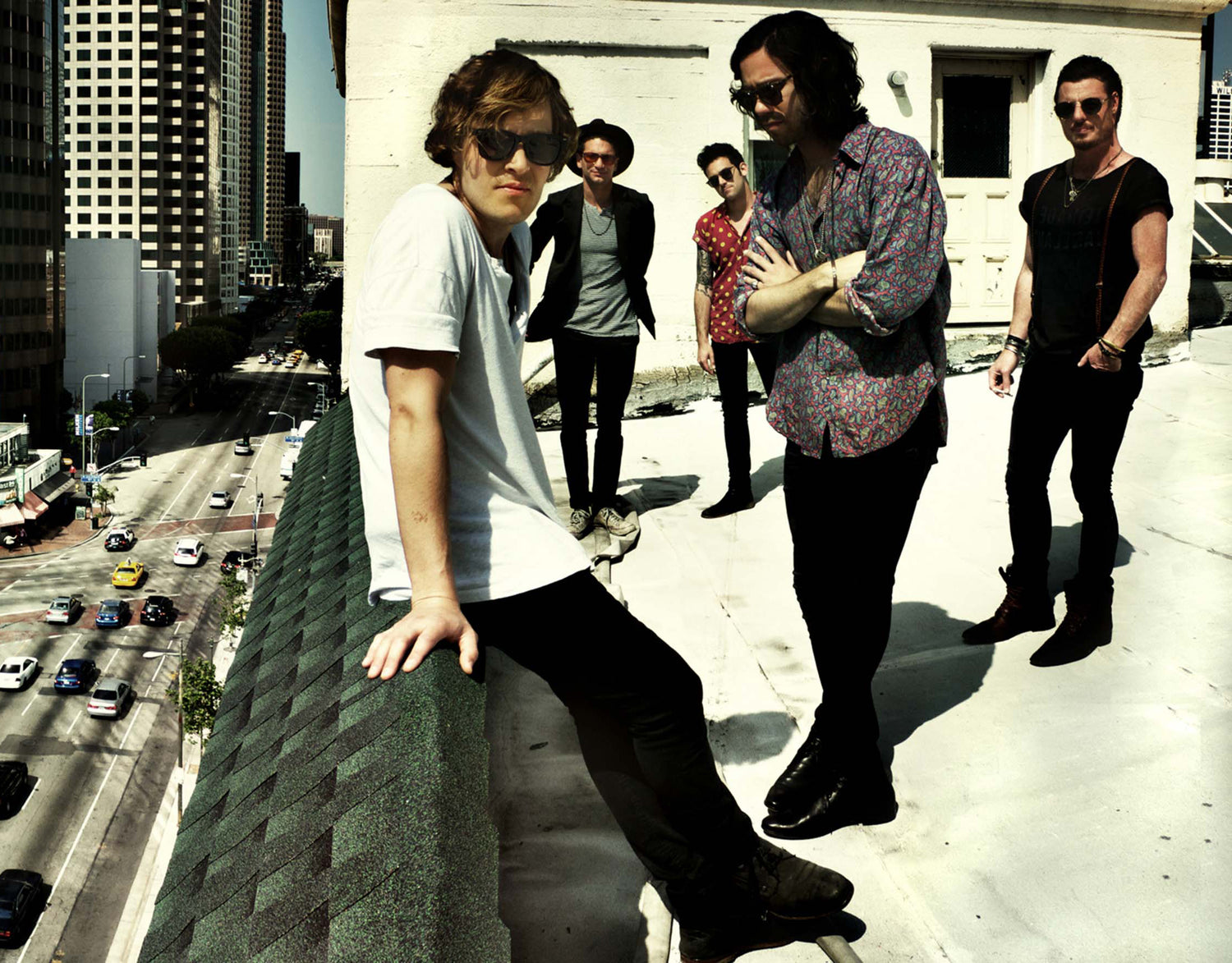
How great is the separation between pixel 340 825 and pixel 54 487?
75486 millimetres

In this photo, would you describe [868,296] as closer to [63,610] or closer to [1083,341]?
[1083,341]

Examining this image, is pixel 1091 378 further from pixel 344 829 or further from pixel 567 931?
pixel 344 829

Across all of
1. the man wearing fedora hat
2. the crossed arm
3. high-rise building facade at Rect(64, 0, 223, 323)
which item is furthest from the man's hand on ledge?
high-rise building facade at Rect(64, 0, 223, 323)

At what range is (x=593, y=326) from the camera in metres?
5.20

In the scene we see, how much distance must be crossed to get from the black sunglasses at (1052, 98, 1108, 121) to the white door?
20.7 feet

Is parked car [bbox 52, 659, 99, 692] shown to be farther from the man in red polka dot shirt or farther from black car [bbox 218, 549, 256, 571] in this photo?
the man in red polka dot shirt

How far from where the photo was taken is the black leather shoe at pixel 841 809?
2840 mm

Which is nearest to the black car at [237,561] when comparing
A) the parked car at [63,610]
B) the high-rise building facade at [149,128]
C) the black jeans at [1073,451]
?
the parked car at [63,610]

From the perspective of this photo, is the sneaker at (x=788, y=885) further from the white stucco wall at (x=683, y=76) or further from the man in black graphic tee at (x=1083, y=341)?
the white stucco wall at (x=683, y=76)

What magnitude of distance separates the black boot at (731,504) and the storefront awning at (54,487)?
6821cm

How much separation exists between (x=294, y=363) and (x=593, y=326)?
13214 cm

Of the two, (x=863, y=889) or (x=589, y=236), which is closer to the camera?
(x=863, y=889)

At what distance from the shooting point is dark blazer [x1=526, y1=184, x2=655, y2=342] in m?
5.11

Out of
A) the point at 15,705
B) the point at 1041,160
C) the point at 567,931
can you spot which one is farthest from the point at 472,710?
the point at 15,705
